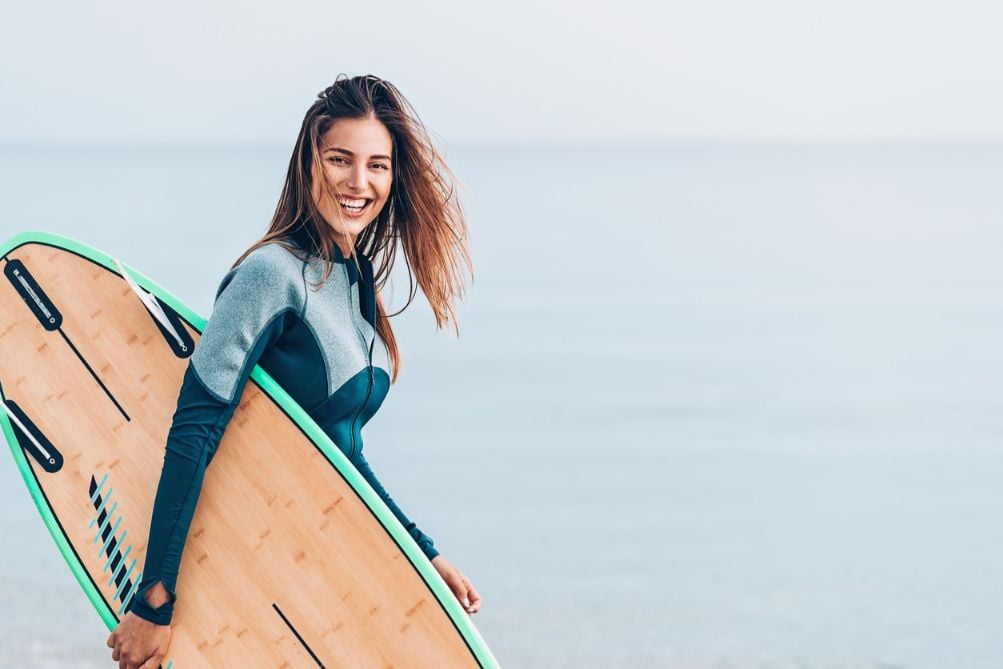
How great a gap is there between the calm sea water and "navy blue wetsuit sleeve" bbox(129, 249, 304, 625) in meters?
3.60

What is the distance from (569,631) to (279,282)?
429 cm

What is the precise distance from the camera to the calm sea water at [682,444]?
5879mm

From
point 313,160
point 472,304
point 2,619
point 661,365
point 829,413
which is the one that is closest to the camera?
point 313,160

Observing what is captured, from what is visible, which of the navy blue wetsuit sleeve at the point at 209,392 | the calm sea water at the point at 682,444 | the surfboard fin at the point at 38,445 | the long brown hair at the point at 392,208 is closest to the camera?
the navy blue wetsuit sleeve at the point at 209,392

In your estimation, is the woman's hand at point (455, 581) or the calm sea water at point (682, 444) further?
the calm sea water at point (682, 444)

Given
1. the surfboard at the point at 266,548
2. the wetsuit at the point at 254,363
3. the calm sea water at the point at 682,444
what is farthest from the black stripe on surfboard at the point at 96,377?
the calm sea water at the point at 682,444

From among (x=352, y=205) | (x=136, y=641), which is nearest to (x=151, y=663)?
(x=136, y=641)

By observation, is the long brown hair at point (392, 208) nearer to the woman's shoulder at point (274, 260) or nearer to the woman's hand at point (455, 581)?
the woman's shoulder at point (274, 260)

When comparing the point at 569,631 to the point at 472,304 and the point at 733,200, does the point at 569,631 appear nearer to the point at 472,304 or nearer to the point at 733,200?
the point at 472,304

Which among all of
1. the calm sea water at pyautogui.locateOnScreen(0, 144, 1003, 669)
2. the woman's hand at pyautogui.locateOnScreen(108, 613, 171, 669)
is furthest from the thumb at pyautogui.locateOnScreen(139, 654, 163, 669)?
the calm sea water at pyautogui.locateOnScreen(0, 144, 1003, 669)

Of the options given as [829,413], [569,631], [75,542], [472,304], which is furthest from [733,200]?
[75,542]

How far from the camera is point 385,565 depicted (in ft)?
6.04

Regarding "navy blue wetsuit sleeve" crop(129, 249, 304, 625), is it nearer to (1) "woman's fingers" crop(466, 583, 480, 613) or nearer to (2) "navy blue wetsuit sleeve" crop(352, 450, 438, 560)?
(2) "navy blue wetsuit sleeve" crop(352, 450, 438, 560)

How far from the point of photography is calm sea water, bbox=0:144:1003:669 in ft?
19.3
